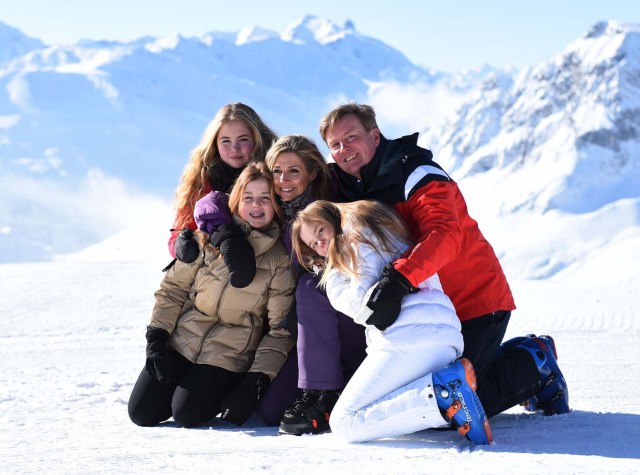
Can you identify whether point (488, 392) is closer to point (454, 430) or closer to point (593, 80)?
point (454, 430)

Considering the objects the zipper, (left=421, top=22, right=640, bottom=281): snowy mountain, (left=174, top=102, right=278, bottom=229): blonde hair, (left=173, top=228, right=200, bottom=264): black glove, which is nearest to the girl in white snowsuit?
the zipper

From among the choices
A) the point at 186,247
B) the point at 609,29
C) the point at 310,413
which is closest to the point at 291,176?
the point at 186,247

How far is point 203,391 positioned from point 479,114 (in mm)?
199001

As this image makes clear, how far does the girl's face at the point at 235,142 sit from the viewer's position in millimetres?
3992

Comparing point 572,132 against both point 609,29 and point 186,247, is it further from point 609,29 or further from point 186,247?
point 186,247

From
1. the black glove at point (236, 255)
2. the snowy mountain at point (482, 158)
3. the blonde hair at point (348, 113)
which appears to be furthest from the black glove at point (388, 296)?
the snowy mountain at point (482, 158)

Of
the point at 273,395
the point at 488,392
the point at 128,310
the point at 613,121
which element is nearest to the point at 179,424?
the point at 273,395

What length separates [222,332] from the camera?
362 cm

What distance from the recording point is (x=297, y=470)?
260 centimetres

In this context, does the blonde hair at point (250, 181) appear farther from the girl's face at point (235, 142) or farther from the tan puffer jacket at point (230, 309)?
the girl's face at point (235, 142)

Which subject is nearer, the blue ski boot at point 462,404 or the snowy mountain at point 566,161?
the blue ski boot at point 462,404

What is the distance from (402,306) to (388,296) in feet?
0.44

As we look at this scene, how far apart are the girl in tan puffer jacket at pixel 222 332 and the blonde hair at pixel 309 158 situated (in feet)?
0.34

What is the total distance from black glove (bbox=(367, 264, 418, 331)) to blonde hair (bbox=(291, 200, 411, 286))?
151mm
